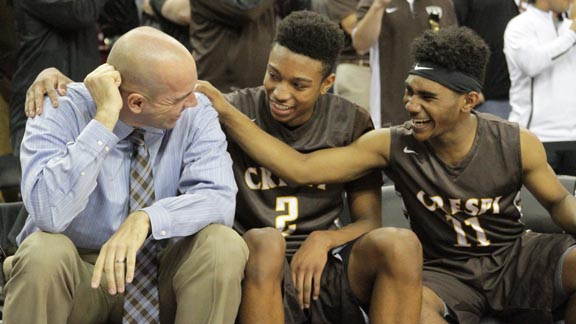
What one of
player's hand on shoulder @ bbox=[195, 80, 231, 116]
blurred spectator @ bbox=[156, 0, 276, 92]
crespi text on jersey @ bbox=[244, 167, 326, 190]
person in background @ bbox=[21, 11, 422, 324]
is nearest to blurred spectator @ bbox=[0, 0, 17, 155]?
blurred spectator @ bbox=[156, 0, 276, 92]

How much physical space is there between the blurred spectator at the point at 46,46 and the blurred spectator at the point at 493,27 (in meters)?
2.67

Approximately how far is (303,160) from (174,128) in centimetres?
61

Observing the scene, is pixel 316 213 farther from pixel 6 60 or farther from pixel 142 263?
pixel 6 60

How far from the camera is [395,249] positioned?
11.7 ft

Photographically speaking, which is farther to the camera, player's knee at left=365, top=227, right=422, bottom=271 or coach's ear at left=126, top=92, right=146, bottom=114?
player's knee at left=365, top=227, right=422, bottom=271

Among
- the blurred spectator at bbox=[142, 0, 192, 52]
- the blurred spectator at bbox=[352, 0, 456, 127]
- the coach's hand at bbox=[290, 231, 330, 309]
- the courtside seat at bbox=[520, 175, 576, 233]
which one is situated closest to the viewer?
the coach's hand at bbox=[290, 231, 330, 309]

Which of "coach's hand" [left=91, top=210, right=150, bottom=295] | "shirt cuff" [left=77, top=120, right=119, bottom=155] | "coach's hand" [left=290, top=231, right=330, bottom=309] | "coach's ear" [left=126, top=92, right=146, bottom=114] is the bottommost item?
"coach's hand" [left=290, top=231, right=330, bottom=309]

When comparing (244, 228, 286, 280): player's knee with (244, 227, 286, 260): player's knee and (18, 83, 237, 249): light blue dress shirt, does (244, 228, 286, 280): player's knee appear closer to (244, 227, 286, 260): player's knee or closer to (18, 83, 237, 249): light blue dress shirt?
(244, 227, 286, 260): player's knee

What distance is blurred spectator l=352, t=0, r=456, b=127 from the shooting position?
5801 millimetres

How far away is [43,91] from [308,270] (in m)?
1.17

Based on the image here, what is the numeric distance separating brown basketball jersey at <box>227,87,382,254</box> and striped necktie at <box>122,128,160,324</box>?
0.57 metres

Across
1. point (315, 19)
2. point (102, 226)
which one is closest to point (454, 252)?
point (315, 19)

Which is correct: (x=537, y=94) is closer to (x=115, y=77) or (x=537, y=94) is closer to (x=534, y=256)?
(x=534, y=256)

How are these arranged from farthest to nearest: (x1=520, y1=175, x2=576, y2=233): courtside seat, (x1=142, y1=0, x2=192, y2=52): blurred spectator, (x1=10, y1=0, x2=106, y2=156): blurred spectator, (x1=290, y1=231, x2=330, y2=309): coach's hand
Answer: (x1=142, y1=0, x2=192, y2=52): blurred spectator, (x1=10, y1=0, x2=106, y2=156): blurred spectator, (x1=520, y1=175, x2=576, y2=233): courtside seat, (x1=290, y1=231, x2=330, y2=309): coach's hand
